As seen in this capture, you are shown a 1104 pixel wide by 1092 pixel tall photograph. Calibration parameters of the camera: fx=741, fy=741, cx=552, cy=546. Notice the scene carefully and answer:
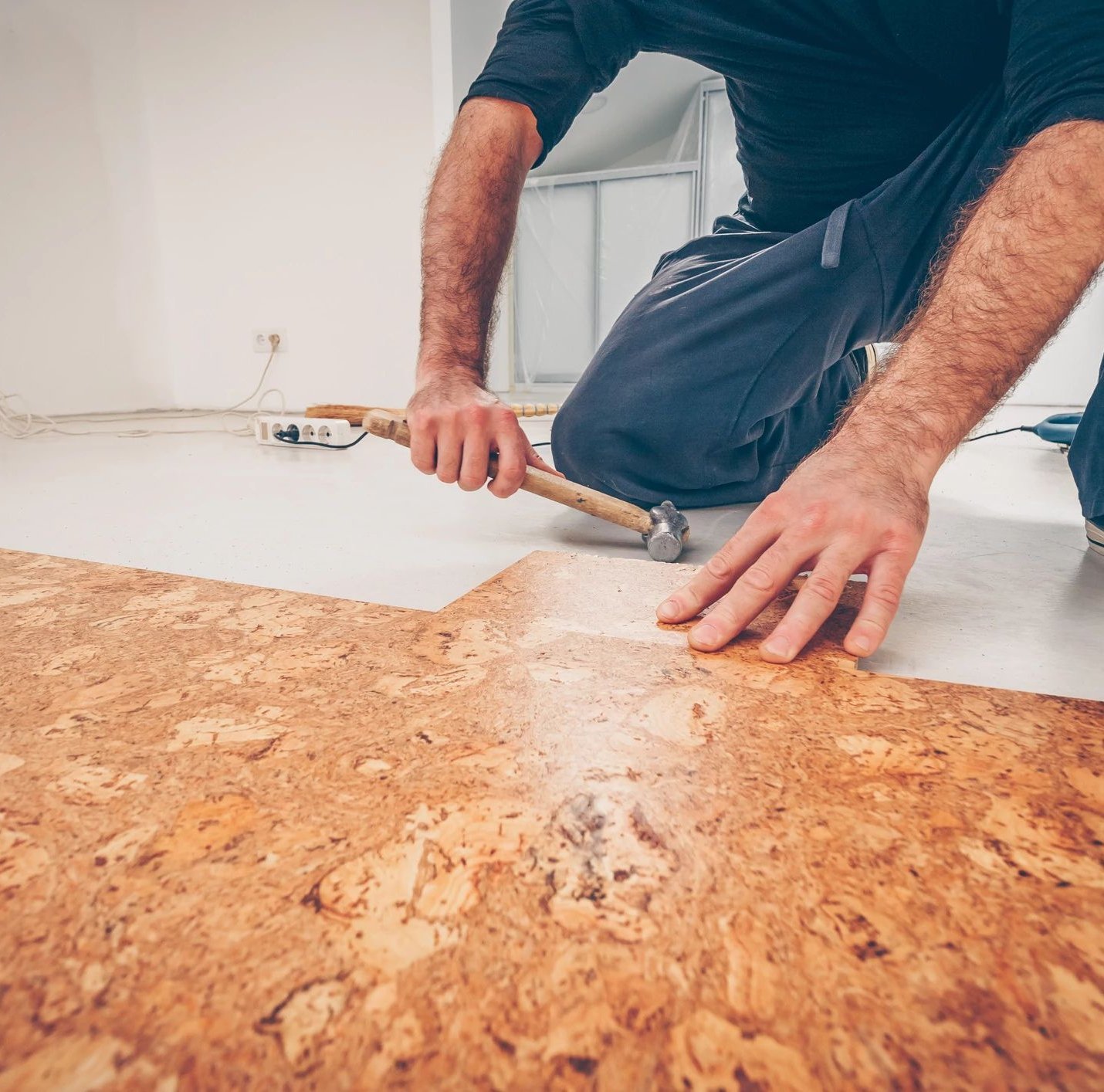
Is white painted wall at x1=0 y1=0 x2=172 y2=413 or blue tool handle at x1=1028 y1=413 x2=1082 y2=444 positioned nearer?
blue tool handle at x1=1028 y1=413 x2=1082 y2=444

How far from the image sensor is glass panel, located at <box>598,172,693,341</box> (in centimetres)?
433

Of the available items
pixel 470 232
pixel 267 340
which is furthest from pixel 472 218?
pixel 267 340

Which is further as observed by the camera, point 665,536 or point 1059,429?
point 1059,429

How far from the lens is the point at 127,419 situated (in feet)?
11.7

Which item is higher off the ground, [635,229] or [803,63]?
[635,229]

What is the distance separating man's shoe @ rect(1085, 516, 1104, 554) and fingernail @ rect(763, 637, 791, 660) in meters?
0.84

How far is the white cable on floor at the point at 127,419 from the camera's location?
298cm

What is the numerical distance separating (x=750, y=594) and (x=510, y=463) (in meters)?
0.45

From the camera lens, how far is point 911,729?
2.03 ft

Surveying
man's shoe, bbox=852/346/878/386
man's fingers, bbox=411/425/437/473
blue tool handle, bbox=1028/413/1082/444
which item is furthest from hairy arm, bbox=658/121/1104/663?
blue tool handle, bbox=1028/413/1082/444

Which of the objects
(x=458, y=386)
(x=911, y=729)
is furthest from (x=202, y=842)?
(x=458, y=386)

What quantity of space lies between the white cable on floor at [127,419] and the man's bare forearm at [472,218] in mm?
1926

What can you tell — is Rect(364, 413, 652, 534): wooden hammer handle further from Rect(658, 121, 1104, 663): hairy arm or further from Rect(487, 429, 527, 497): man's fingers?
Rect(658, 121, 1104, 663): hairy arm

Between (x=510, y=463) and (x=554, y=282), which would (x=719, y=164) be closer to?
(x=554, y=282)
